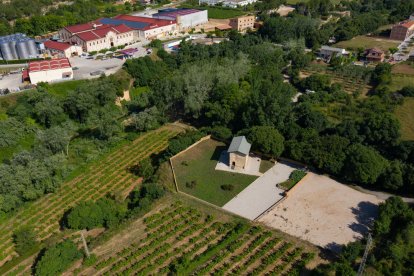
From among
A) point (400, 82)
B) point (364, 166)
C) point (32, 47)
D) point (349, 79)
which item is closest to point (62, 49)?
point (32, 47)

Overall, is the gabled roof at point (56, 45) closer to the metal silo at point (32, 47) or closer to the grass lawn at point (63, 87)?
the metal silo at point (32, 47)

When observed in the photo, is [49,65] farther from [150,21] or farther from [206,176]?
[206,176]

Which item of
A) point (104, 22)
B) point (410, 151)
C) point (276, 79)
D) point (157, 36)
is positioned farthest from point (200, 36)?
point (410, 151)

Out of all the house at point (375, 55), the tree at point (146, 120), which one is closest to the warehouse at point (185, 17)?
the house at point (375, 55)

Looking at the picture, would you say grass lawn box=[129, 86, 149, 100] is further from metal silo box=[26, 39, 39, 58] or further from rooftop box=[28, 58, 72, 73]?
metal silo box=[26, 39, 39, 58]

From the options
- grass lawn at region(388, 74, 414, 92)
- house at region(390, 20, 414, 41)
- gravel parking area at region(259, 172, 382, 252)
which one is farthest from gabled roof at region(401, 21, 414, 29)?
gravel parking area at region(259, 172, 382, 252)

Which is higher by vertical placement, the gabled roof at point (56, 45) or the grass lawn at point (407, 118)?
the gabled roof at point (56, 45)
